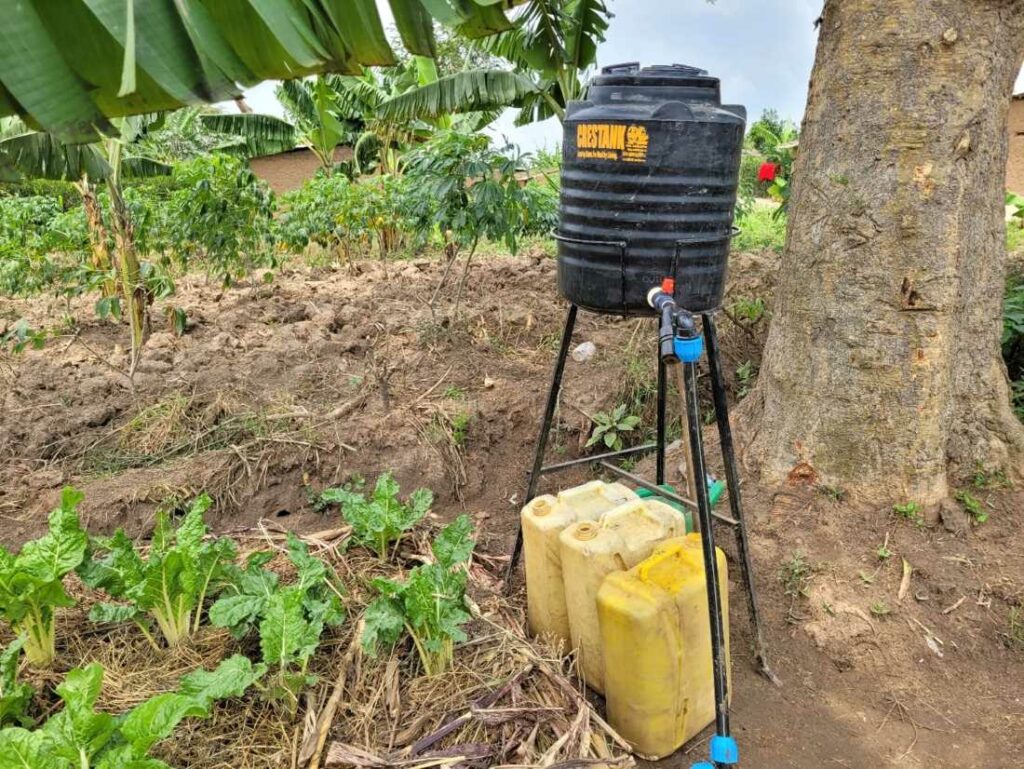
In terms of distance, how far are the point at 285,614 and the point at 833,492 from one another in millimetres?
2216

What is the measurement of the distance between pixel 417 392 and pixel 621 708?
8.99 feet

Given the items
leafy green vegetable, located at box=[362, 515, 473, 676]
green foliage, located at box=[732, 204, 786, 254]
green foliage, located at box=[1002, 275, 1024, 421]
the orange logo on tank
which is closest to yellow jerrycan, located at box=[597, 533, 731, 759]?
leafy green vegetable, located at box=[362, 515, 473, 676]

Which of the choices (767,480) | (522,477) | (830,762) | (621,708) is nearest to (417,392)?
(522,477)

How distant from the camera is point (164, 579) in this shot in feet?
6.77

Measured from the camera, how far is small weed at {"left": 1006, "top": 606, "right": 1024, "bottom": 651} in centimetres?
258

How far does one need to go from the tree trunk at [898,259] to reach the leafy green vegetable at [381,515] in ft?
5.09

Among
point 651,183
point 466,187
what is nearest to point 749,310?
point 466,187

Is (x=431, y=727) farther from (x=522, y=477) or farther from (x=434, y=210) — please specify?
(x=434, y=210)

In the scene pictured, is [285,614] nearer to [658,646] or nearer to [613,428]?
[658,646]

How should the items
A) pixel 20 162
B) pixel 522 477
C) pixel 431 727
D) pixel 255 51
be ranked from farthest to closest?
pixel 20 162 → pixel 522 477 → pixel 431 727 → pixel 255 51

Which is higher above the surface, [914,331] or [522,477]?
[914,331]

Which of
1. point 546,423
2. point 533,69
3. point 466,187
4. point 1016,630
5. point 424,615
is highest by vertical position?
point 533,69

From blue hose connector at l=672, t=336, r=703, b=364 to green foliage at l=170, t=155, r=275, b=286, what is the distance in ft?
16.3

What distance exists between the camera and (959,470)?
9.81 feet
